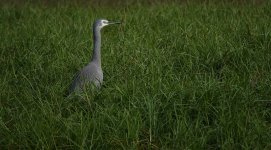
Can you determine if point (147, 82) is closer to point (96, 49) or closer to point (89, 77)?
point (89, 77)

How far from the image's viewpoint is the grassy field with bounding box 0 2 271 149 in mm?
3896

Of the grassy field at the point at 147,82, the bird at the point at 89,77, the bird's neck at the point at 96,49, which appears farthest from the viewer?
the bird's neck at the point at 96,49

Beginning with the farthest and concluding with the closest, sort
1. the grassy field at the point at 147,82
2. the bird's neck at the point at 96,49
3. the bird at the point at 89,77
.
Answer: the bird's neck at the point at 96,49
the bird at the point at 89,77
the grassy field at the point at 147,82

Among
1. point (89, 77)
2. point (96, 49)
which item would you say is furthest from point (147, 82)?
point (96, 49)

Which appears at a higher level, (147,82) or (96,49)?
(96,49)

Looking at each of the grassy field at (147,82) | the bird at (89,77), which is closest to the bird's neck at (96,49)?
the bird at (89,77)

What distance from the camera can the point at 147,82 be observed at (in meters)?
4.78

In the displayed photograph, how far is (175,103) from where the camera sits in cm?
431

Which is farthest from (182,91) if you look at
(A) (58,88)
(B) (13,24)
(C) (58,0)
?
(C) (58,0)

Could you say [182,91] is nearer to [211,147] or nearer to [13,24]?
[211,147]

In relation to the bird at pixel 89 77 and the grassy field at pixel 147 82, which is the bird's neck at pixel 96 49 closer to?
the bird at pixel 89 77

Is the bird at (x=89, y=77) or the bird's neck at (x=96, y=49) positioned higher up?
the bird's neck at (x=96, y=49)

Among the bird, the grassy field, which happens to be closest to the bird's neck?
the bird

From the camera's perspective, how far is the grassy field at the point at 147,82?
390 centimetres
